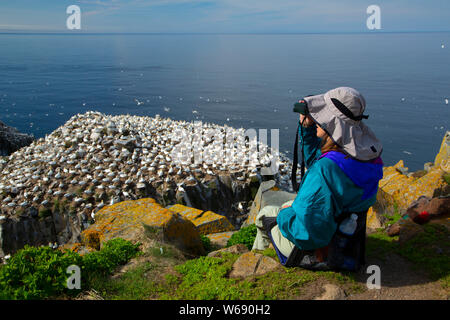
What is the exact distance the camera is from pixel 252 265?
17.2 feet

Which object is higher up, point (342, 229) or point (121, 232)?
point (342, 229)

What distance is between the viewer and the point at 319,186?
381 centimetres

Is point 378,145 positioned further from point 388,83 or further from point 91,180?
point 388,83

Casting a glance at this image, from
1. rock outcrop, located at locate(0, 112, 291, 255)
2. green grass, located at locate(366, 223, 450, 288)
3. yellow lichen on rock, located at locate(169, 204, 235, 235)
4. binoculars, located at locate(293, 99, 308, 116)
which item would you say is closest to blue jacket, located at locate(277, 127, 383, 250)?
binoculars, located at locate(293, 99, 308, 116)

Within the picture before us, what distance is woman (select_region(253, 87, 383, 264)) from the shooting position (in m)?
3.82

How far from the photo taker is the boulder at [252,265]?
5.07 meters

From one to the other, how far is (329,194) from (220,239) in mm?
5389

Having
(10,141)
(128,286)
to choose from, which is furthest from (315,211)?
(10,141)

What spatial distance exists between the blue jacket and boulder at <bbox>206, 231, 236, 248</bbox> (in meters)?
4.42

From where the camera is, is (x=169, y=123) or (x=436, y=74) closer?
(x=169, y=123)

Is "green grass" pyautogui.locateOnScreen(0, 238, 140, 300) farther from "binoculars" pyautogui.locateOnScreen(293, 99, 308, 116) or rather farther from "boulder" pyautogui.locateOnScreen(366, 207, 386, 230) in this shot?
"boulder" pyautogui.locateOnScreen(366, 207, 386, 230)

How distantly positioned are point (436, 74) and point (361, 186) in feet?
324

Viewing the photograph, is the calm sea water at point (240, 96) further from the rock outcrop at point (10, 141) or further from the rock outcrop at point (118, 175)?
the rock outcrop at point (118, 175)
